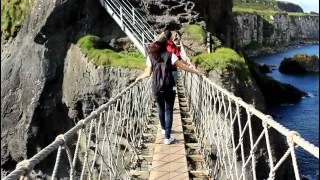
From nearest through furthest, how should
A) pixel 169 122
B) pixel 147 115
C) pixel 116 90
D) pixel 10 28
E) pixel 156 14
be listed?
1. pixel 169 122
2. pixel 147 115
3. pixel 116 90
4. pixel 156 14
5. pixel 10 28

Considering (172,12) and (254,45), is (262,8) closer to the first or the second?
(254,45)

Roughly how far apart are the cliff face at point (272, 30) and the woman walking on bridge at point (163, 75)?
92359 millimetres

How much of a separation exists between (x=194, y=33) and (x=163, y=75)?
1244 centimetres

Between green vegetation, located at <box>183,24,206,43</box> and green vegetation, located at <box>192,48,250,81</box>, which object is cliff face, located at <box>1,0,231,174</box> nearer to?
green vegetation, located at <box>183,24,206,43</box>

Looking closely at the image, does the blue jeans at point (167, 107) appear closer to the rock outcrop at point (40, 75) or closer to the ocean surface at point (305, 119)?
the rock outcrop at point (40, 75)

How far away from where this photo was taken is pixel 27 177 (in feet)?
11.8

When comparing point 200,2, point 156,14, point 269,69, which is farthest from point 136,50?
point 269,69

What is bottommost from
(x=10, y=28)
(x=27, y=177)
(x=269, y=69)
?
(x=269, y=69)

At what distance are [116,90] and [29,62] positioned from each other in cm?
610

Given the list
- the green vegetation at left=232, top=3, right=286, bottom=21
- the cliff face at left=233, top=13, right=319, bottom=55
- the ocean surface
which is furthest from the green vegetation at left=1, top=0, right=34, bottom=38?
the green vegetation at left=232, top=3, right=286, bottom=21

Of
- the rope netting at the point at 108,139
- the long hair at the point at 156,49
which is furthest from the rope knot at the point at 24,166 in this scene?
the long hair at the point at 156,49

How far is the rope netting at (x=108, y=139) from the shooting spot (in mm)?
4254

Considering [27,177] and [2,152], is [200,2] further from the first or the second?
[27,177]

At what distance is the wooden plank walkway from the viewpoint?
714 cm
